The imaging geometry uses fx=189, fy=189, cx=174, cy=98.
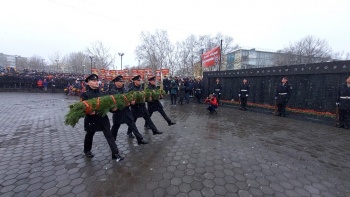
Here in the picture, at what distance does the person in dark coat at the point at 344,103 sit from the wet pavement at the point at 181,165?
1460mm

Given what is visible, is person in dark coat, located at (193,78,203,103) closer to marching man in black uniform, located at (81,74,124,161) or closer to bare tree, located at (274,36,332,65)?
marching man in black uniform, located at (81,74,124,161)

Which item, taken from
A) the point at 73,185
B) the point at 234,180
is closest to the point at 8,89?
the point at 73,185

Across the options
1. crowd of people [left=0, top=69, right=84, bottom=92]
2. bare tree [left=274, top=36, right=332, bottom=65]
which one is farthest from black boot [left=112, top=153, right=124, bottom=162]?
bare tree [left=274, top=36, right=332, bottom=65]

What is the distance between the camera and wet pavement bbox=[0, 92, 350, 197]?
122 inches

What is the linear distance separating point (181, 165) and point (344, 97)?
753 centimetres

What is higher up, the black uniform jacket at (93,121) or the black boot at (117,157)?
the black uniform jacket at (93,121)

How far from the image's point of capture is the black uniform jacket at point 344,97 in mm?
7316

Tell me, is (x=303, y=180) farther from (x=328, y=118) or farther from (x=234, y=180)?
(x=328, y=118)

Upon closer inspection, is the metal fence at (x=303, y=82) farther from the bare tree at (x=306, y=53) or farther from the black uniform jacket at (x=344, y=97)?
the bare tree at (x=306, y=53)

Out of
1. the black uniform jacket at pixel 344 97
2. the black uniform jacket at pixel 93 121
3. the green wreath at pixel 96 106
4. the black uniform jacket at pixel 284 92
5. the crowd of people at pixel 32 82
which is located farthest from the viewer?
the crowd of people at pixel 32 82

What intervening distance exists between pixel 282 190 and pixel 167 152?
96.3 inches

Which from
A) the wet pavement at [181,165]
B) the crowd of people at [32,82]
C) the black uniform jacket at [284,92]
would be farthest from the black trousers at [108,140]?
the crowd of people at [32,82]

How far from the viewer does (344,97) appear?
7410 mm

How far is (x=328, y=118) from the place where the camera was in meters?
8.14
